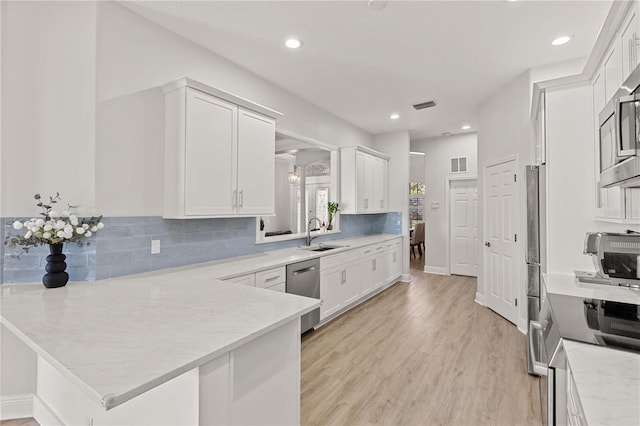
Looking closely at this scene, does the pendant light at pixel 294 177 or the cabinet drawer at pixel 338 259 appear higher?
the pendant light at pixel 294 177

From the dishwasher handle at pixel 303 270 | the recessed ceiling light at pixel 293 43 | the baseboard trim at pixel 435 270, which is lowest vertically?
the baseboard trim at pixel 435 270

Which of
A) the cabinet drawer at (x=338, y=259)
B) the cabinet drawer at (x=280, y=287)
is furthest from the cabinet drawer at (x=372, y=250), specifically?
the cabinet drawer at (x=280, y=287)

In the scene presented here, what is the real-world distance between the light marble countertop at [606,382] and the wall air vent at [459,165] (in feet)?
19.4

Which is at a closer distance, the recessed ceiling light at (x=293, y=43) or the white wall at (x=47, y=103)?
the white wall at (x=47, y=103)

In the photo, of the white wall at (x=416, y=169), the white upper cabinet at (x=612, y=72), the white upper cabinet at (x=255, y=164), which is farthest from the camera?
the white wall at (x=416, y=169)

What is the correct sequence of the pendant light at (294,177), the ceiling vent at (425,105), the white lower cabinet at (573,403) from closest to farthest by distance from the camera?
the white lower cabinet at (573,403) < the ceiling vent at (425,105) < the pendant light at (294,177)

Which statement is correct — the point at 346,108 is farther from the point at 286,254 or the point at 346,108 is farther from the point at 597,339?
the point at 597,339

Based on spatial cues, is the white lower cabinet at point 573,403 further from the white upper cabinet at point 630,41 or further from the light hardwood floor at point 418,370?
the white upper cabinet at point 630,41

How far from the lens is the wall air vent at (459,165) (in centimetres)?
655

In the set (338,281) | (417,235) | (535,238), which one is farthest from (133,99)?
(417,235)

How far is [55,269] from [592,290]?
3.39m

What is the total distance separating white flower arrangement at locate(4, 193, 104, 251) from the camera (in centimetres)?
188

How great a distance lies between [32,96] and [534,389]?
4186mm

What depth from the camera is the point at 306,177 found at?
544cm
